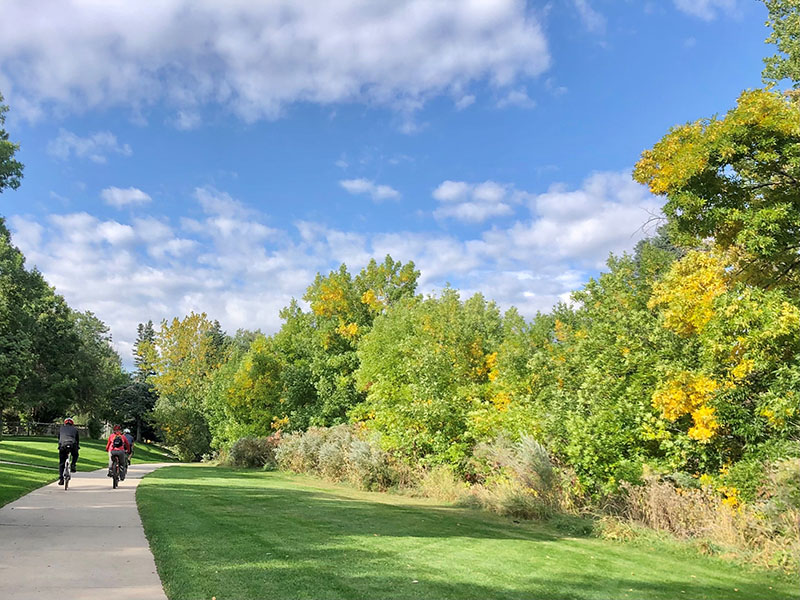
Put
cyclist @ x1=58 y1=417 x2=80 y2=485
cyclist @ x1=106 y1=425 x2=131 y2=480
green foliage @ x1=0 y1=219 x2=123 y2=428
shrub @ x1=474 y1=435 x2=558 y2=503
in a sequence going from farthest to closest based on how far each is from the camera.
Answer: green foliage @ x1=0 y1=219 x2=123 y2=428 < cyclist @ x1=106 y1=425 x2=131 y2=480 < cyclist @ x1=58 y1=417 x2=80 y2=485 < shrub @ x1=474 y1=435 x2=558 y2=503

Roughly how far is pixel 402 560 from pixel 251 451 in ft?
77.1

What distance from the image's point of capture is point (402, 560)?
6941 mm

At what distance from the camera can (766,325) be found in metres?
8.98

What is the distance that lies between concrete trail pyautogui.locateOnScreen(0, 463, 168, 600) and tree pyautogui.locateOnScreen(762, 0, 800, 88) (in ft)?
54.1

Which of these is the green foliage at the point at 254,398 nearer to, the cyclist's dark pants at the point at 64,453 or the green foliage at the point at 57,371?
the green foliage at the point at 57,371

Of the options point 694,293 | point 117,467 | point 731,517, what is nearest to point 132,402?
point 117,467

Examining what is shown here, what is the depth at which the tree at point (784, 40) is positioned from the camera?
13672 millimetres

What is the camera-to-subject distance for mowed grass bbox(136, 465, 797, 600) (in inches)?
223

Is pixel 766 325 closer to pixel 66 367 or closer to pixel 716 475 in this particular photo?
pixel 716 475

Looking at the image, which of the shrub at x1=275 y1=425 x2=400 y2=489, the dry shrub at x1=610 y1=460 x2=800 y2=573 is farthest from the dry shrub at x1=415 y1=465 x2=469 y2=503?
the dry shrub at x1=610 y1=460 x2=800 y2=573

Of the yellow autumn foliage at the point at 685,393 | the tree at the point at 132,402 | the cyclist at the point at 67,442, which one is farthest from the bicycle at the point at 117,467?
the tree at the point at 132,402

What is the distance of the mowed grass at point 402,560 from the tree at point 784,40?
1219 cm

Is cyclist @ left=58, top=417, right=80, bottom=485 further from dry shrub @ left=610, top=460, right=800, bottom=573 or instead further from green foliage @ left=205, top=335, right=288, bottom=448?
green foliage @ left=205, top=335, right=288, bottom=448

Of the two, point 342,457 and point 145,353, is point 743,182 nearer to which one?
point 342,457
